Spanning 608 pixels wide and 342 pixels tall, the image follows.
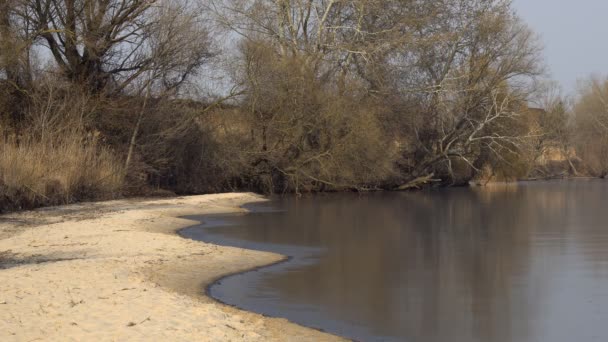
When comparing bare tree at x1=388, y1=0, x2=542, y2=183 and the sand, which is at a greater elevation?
bare tree at x1=388, y1=0, x2=542, y2=183

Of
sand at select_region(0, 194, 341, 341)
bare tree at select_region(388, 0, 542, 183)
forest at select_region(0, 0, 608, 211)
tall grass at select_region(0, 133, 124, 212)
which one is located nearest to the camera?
sand at select_region(0, 194, 341, 341)

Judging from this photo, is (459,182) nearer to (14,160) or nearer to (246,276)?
(14,160)

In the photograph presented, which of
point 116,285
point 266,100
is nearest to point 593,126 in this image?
point 266,100

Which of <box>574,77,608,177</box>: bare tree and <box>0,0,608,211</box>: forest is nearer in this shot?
<box>0,0,608,211</box>: forest

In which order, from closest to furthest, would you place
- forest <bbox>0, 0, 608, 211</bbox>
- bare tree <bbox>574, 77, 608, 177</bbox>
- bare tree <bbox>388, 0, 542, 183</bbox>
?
forest <bbox>0, 0, 608, 211</bbox> → bare tree <bbox>388, 0, 542, 183</bbox> → bare tree <bbox>574, 77, 608, 177</bbox>

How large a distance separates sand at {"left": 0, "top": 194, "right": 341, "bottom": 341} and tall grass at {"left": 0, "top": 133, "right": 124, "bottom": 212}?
235cm

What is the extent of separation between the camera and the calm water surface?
10781 mm

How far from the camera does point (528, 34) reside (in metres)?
46.6

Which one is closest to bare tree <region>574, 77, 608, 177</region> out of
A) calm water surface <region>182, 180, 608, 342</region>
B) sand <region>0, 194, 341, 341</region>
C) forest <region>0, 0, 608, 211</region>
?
forest <region>0, 0, 608, 211</region>

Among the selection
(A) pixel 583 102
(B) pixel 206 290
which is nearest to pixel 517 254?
(B) pixel 206 290

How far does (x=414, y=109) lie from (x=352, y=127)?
6668mm

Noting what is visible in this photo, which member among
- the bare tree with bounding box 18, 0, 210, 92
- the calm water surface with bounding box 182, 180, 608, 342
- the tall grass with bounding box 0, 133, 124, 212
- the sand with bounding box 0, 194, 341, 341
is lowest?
the calm water surface with bounding box 182, 180, 608, 342

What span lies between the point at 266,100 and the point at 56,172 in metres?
14.4

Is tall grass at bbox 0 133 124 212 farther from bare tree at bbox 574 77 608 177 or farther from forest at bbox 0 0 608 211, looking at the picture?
bare tree at bbox 574 77 608 177
